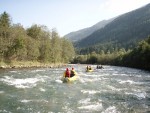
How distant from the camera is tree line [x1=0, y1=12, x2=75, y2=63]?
89.5 metres

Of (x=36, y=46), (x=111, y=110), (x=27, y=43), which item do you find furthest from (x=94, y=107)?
(x=36, y=46)

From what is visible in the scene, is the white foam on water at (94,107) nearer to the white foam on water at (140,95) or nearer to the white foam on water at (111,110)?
the white foam on water at (111,110)

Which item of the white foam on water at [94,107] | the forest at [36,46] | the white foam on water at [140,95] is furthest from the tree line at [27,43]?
the white foam on water at [94,107]

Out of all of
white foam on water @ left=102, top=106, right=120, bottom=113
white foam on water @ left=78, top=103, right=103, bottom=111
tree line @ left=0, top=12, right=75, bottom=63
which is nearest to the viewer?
white foam on water @ left=102, top=106, right=120, bottom=113

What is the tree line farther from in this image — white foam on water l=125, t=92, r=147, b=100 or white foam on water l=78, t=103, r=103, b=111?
white foam on water l=78, t=103, r=103, b=111

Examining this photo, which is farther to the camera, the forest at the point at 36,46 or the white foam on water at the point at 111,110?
the forest at the point at 36,46

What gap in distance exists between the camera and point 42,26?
121875 mm

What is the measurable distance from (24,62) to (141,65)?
157 feet

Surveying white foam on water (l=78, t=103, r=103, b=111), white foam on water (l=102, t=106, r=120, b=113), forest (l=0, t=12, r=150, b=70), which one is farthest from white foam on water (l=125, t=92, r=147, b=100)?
forest (l=0, t=12, r=150, b=70)

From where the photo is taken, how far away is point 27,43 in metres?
101

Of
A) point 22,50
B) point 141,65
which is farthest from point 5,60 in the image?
point 141,65

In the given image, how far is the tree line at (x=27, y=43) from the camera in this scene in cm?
8950

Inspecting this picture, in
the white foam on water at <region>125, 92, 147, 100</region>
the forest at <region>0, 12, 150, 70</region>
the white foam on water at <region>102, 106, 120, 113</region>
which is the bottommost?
the white foam on water at <region>102, 106, 120, 113</region>

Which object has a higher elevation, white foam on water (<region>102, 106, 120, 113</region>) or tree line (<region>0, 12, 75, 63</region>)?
tree line (<region>0, 12, 75, 63</region>)
